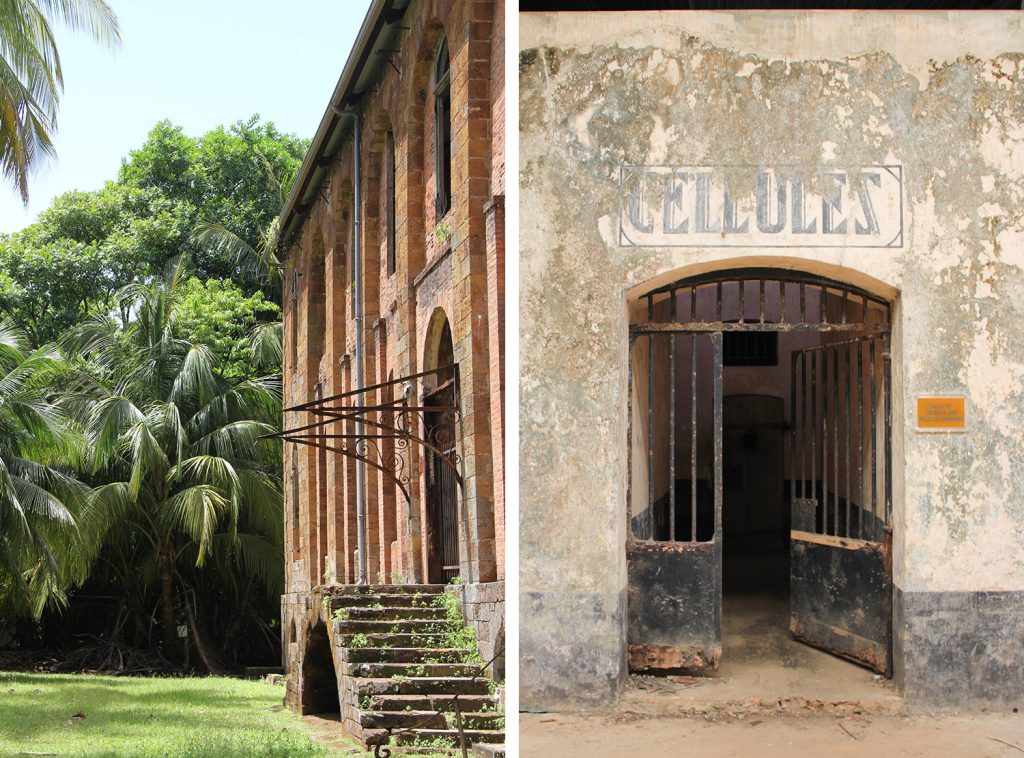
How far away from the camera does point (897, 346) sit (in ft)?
31.0

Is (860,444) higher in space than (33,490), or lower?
higher

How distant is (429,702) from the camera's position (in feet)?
41.7

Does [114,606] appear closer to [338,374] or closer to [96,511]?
[96,511]

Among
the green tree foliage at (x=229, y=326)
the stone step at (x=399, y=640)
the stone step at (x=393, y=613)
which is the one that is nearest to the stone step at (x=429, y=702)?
the stone step at (x=399, y=640)

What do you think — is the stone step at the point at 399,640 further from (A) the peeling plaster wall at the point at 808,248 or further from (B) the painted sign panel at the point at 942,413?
(B) the painted sign panel at the point at 942,413

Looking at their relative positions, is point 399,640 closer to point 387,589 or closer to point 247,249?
point 387,589

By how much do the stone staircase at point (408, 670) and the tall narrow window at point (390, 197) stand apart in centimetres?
477

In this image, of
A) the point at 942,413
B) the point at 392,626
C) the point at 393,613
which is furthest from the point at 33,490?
the point at 942,413

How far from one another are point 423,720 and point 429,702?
0.75 ft

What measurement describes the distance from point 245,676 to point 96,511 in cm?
488

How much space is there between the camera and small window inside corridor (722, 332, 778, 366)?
56.2 ft

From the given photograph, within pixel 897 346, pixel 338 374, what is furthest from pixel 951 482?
pixel 338 374

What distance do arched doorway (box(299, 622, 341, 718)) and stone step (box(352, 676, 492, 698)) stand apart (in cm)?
549

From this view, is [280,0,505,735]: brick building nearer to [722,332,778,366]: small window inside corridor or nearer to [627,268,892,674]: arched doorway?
[627,268,892,674]: arched doorway
